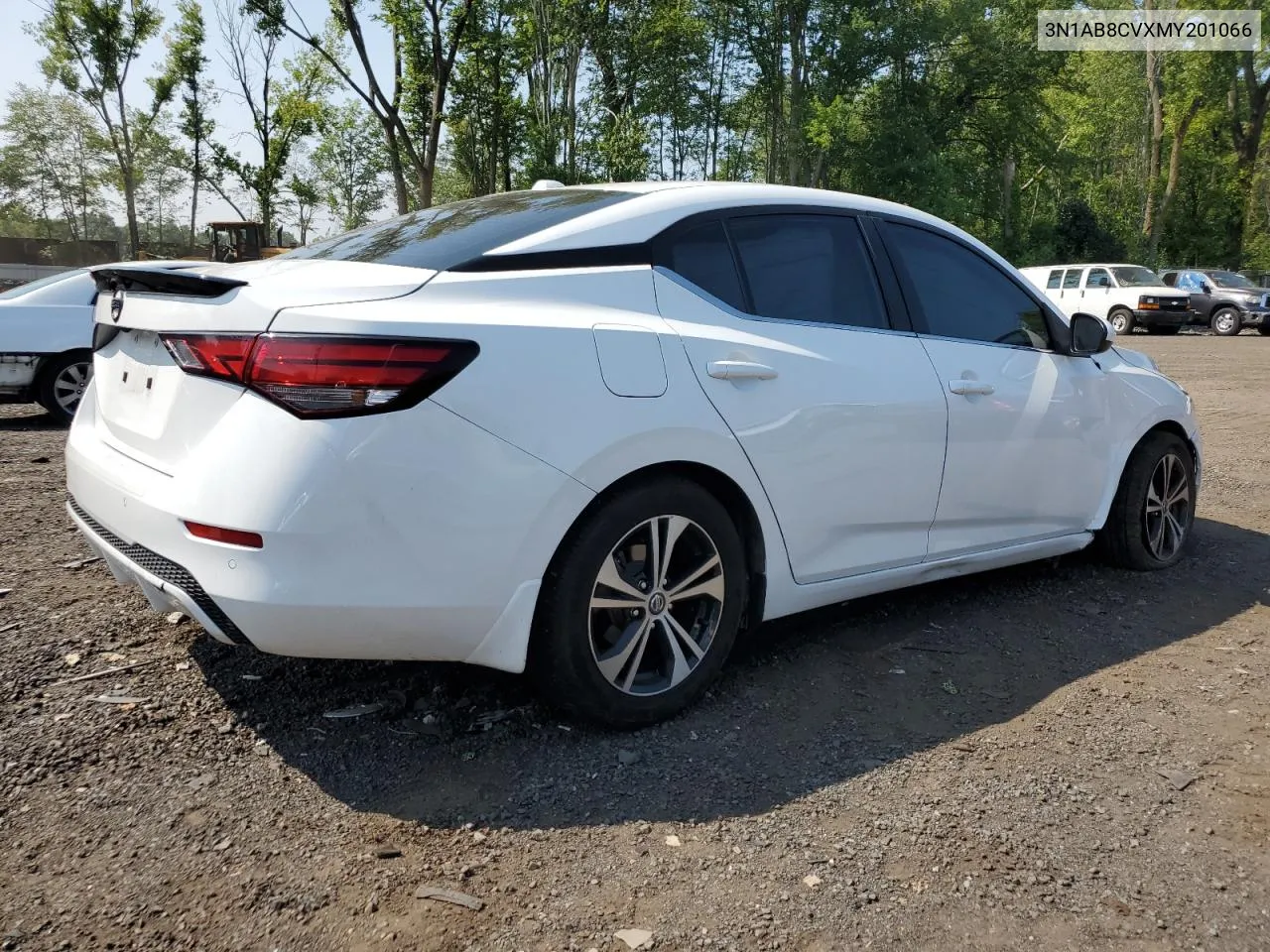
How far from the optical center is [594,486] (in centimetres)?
276

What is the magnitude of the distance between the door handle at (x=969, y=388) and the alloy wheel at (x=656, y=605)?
1266 mm

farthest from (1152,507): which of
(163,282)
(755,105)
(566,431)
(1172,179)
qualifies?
(1172,179)

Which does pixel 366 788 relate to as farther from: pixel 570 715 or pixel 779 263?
pixel 779 263

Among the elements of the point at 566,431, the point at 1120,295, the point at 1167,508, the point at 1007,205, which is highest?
the point at 1007,205

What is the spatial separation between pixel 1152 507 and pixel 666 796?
331 centimetres

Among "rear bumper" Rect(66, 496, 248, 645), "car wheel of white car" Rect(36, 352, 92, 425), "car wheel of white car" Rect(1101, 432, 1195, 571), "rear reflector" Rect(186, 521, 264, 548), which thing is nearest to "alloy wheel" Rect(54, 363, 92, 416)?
"car wheel of white car" Rect(36, 352, 92, 425)

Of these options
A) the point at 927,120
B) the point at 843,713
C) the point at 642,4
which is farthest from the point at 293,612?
the point at 927,120

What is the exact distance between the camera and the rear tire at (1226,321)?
88.2 feet

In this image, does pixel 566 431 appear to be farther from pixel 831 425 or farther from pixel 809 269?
pixel 809 269

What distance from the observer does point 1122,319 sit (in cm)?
2636

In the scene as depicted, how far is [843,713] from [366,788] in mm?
1457

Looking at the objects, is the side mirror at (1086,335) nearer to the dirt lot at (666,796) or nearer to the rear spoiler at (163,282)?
the dirt lot at (666,796)

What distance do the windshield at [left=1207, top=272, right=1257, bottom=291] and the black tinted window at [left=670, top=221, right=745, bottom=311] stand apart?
28.8 metres

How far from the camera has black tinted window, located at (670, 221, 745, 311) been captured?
3221mm
